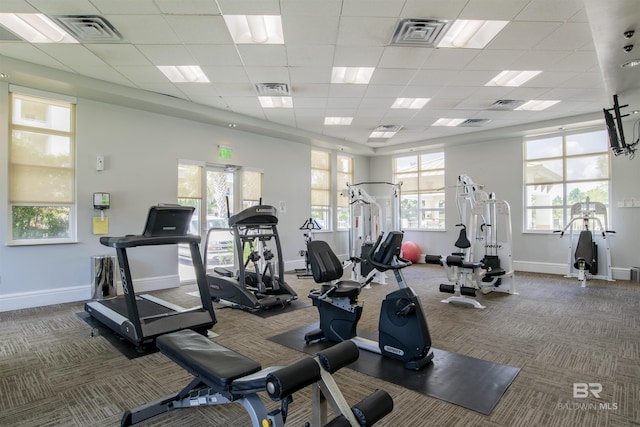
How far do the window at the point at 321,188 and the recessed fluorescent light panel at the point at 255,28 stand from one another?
4.98 metres

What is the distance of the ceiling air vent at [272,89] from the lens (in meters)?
5.10

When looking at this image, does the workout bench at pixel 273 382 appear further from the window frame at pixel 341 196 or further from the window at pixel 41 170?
the window frame at pixel 341 196

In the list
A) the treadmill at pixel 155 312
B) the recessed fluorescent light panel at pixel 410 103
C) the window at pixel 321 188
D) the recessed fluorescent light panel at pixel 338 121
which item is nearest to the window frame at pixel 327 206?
the window at pixel 321 188

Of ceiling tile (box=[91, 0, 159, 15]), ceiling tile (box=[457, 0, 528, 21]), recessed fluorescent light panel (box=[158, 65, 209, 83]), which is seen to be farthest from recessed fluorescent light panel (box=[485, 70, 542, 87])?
ceiling tile (box=[91, 0, 159, 15])

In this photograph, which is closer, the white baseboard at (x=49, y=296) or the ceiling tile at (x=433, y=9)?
the ceiling tile at (x=433, y=9)

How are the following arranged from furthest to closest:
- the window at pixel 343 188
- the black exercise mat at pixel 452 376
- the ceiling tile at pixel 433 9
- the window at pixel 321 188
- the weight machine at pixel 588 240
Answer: the window at pixel 343 188, the window at pixel 321 188, the weight machine at pixel 588 240, the ceiling tile at pixel 433 9, the black exercise mat at pixel 452 376

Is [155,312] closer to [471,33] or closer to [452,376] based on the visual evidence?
[452,376]

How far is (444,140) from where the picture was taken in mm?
8445

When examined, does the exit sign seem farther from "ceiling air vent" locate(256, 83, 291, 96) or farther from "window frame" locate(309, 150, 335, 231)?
"window frame" locate(309, 150, 335, 231)

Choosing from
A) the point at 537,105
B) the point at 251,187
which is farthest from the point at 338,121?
the point at 537,105

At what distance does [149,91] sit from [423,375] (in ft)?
18.2

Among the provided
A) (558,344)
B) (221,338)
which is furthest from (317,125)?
(558,344)

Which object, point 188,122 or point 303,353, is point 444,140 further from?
point 303,353

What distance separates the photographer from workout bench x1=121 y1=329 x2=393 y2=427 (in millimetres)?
1315
